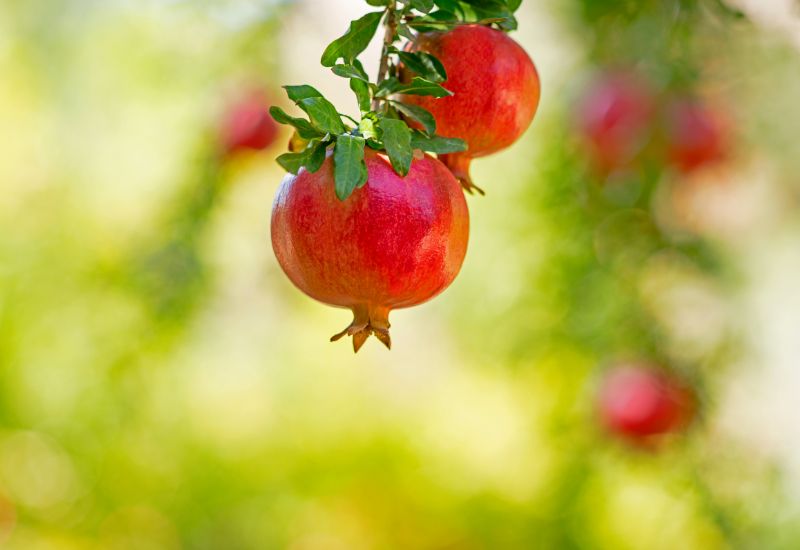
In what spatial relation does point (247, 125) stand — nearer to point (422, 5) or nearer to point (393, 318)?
point (422, 5)

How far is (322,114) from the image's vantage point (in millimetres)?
412

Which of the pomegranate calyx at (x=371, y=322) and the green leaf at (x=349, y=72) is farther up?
the green leaf at (x=349, y=72)

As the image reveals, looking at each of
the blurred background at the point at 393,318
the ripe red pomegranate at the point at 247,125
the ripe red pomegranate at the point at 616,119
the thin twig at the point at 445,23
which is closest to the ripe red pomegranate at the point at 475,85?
the thin twig at the point at 445,23

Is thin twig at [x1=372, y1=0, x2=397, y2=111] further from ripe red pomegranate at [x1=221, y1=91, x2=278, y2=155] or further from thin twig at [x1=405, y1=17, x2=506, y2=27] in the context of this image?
ripe red pomegranate at [x1=221, y1=91, x2=278, y2=155]

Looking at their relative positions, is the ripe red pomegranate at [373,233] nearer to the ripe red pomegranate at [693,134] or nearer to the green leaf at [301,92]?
the green leaf at [301,92]

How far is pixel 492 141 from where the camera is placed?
482 mm

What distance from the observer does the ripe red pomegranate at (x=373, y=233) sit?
0.40m

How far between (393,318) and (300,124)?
2.68 m

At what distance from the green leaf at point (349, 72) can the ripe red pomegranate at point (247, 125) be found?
1.05m

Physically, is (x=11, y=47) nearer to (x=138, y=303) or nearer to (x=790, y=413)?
(x=138, y=303)

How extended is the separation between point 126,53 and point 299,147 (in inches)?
53.8

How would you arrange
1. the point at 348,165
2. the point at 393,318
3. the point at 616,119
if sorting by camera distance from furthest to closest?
the point at 393,318
the point at 616,119
the point at 348,165

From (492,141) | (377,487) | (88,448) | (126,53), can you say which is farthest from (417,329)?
(492,141)

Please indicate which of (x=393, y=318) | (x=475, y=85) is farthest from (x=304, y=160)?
(x=393, y=318)
